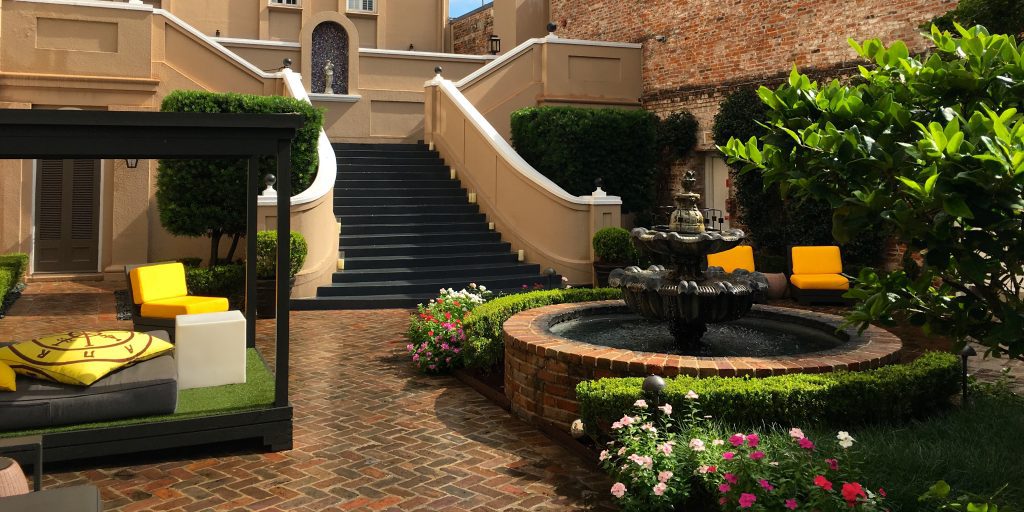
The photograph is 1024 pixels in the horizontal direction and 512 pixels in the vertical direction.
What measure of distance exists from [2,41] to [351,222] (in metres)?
6.38

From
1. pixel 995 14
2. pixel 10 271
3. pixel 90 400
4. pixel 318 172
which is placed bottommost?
pixel 90 400

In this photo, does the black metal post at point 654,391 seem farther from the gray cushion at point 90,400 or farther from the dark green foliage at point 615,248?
the dark green foliage at point 615,248

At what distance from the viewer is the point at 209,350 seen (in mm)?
6238

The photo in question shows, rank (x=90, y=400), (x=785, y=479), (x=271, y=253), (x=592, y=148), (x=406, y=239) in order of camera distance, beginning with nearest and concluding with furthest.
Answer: (x=785, y=479)
(x=90, y=400)
(x=271, y=253)
(x=406, y=239)
(x=592, y=148)

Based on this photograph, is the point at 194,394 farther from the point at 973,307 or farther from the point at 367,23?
the point at 367,23

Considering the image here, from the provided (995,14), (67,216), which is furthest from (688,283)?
(67,216)

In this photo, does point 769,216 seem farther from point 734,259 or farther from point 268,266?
point 268,266

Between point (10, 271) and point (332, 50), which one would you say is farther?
point (332, 50)

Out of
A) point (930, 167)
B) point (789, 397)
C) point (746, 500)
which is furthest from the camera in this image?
point (789, 397)

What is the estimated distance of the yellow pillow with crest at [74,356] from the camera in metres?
5.30

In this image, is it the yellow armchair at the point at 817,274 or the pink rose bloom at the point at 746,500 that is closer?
the pink rose bloom at the point at 746,500

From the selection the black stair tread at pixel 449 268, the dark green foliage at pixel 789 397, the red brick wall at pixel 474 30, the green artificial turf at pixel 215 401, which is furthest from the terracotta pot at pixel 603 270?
the red brick wall at pixel 474 30

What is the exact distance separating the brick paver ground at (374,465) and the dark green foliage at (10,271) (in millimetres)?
5733

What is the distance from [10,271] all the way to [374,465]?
9.01 meters
